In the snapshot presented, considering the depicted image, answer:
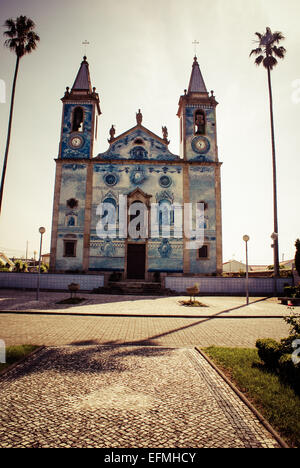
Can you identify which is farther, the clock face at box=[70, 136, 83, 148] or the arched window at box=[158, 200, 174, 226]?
the clock face at box=[70, 136, 83, 148]

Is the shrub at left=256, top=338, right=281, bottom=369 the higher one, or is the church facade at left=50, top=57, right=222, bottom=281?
the church facade at left=50, top=57, right=222, bottom=281

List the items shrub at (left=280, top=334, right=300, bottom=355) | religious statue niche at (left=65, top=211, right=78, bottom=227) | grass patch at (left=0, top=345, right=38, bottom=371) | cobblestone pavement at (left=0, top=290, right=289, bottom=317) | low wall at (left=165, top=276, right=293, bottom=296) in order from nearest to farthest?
shrub at (left=280, top=334, right=300, bottom=355), grass patch at (left=0, top=345, right=38, bottom=371), cobblestone pavement at (left=0, top=290, right=289, bottom=317), low wall at (left=165, top=276, right=293, bottom=296), religious statue niche at (left=65, top=211, right=78, bottom=227)

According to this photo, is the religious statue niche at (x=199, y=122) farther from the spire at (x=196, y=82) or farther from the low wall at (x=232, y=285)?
the low wall at (x=232, y=285)

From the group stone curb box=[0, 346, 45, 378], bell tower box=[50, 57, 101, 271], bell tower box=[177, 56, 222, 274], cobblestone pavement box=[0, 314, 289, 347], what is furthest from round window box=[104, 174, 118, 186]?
stone curb box=[0, 346, 45, 378]

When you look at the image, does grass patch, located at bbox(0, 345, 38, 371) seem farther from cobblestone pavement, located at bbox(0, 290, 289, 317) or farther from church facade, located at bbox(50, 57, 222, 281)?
church facade, located at bbox(50, 57, 222, 281)

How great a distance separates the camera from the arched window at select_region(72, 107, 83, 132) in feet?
88.3

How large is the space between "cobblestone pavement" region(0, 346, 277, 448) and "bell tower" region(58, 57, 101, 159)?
2371 centimetres

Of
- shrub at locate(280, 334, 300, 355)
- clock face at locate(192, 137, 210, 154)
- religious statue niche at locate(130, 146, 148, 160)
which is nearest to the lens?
shrub at locate(280, 334, 300, 355)

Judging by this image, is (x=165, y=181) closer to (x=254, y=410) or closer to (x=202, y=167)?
(x=202, y=167)

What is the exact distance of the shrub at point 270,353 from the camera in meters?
4.64

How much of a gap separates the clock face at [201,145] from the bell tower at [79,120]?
998 centimetres

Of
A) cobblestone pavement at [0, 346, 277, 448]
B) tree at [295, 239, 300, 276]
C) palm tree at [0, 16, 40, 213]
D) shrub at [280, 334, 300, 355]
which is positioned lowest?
cobblestone pavement at [0, 346, 277, 448]

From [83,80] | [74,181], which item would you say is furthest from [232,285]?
[83,80]
